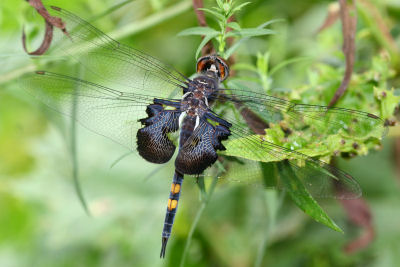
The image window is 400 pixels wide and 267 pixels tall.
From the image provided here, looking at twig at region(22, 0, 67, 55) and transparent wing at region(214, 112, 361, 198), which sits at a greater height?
twig at region(22, 0, 67, 55)

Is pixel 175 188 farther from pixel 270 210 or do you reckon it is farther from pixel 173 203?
pixel 270 210

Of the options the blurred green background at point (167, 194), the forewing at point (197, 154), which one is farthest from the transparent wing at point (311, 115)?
the blurred green background at point (167, 194)

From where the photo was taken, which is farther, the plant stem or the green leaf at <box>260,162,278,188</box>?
the plant stem

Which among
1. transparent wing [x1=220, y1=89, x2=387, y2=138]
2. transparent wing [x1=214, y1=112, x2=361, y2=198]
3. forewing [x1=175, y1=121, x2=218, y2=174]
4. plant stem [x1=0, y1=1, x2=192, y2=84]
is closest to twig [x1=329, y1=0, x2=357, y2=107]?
transparent wing [x1=220, y1=89, x2=387, y2=138]

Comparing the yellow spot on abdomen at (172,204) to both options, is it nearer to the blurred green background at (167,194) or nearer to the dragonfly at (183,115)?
the dragonfly at (183,115)

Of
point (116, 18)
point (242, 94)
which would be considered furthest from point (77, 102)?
point (116, 18)

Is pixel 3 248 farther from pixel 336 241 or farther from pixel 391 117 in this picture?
pixel 391 117

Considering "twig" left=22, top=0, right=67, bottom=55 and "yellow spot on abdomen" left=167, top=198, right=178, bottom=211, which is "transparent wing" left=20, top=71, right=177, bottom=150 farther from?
"yellow spot on abdomen" left=167, top=198, right=178, bottom=211

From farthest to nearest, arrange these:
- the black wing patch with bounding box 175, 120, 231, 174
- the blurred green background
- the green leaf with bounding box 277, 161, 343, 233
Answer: the blurred green background < the black wing patch with bounding box 175, 120, 231, 174 < the green leaf with bounding box 277, 161, 343, 233

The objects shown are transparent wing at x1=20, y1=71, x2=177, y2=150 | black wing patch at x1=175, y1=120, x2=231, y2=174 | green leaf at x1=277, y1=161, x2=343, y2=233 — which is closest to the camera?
green leaf at x1=277, y1=161, x2=343, y2=233

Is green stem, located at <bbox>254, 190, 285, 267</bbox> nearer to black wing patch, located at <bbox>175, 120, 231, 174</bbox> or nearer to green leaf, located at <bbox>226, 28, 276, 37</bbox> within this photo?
black wing patch, located at <bbox>175, 120, 231, 174</bbox>
